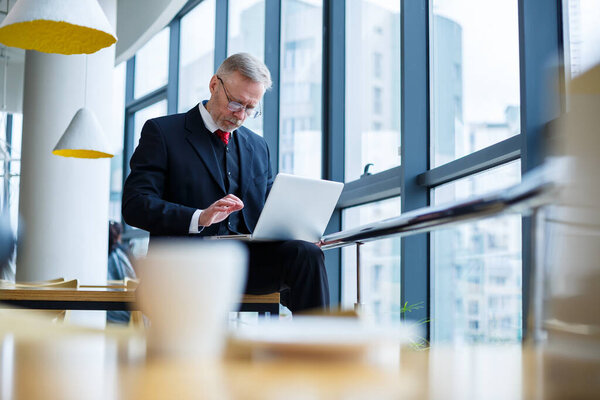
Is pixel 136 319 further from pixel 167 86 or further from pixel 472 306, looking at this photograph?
pixel 167 86

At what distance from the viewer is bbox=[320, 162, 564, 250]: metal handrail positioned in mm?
776

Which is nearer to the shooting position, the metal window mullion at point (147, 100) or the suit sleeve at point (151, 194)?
the suit sleeve at point (151, 194)

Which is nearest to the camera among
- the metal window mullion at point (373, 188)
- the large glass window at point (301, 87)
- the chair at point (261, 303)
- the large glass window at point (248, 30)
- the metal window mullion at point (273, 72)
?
the chair at point (261, 303)

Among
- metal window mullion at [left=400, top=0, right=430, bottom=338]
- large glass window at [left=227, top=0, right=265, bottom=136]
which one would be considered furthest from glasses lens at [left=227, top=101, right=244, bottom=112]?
large glass window at [left=227, top=0, right=265, bottom=136]

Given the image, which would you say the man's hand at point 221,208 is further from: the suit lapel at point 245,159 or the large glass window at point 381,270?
the large glass window at point 381,270

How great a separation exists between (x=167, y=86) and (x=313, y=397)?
307 inches

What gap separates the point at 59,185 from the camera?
17.8ft

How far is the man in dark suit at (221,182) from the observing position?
6.91ft

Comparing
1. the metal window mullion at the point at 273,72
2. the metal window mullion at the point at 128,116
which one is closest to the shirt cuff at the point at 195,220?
the metal window mullion at the point at 273,72

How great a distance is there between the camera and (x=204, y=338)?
23.9 inches

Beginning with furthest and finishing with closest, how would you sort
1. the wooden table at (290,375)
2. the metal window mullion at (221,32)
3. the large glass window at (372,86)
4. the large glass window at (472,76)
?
the metal window mullion at (221,32), the large glass window at (372,86), the large glass window at (472,76), the wooden table at (290,375)

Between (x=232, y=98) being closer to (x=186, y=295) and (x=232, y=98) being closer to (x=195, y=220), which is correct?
(x=195, y=220)

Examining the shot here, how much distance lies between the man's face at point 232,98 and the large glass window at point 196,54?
4426 mm

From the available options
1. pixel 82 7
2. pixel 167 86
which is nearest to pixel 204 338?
pixel 82 7
